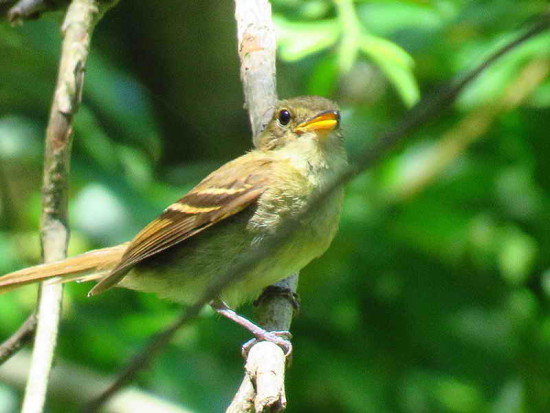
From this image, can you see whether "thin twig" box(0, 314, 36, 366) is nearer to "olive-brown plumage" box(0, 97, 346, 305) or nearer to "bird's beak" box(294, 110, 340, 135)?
"olive-brown plumage" box(0, 97, 346, 305)

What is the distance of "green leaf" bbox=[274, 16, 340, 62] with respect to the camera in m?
4.26

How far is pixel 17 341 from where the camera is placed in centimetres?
337

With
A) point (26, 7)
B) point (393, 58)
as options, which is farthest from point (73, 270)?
point (393, 58)

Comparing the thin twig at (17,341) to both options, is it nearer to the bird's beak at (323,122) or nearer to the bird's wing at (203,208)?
the bird's wing at (203,208)

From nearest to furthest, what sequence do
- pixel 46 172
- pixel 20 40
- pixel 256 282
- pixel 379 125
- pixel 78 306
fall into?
1. pixel 46 172
2. pixel 256 282
3. pixel 78 306
4. pixel 20 40
5. pixel 379 125

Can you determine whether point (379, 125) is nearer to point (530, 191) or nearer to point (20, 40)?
point (530, 191)

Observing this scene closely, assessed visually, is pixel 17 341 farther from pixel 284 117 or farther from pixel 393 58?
pixel 393 58

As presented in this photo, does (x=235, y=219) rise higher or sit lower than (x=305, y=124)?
lower

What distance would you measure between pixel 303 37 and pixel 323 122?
19.2 inches

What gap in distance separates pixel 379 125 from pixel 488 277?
4.16 feet

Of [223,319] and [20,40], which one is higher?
[20,40]

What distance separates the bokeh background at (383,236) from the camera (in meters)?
4.91

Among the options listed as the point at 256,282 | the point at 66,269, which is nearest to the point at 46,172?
the point at 66,269

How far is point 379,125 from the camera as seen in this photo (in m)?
6.04
